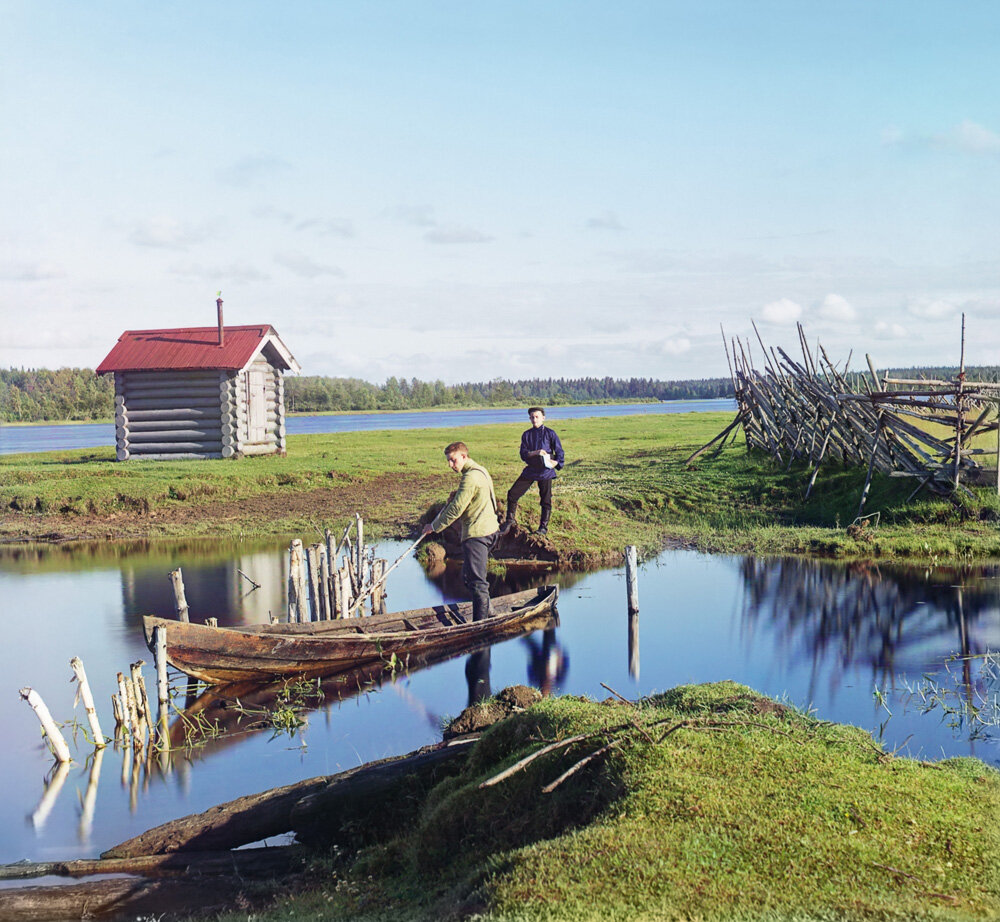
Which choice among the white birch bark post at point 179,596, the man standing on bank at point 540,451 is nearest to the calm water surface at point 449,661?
the white birch bark post at point 179,596

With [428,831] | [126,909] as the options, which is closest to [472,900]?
[428,831]

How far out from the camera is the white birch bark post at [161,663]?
1011 centimetres

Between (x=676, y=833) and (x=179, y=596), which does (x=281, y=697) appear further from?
(x=676, y=833)

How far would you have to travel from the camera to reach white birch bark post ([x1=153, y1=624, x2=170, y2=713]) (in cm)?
1011

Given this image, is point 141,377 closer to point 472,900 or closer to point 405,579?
point 405,579

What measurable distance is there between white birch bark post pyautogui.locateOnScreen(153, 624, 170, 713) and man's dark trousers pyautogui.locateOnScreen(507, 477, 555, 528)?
7.94 meters

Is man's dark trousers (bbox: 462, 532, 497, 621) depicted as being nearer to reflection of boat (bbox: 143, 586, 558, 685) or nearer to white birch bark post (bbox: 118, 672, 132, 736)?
reflection of boat (bbox: 143, 586, 558, 685)

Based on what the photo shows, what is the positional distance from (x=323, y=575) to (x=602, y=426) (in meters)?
44.7

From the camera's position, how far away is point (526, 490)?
1839 cm

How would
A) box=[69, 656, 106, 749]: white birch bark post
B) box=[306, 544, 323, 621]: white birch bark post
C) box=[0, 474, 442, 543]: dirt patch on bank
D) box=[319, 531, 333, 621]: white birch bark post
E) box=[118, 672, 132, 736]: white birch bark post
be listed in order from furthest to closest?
box=[0, 474, 442, 543]: dirt patch on bank < box=[319, 531, 333, 621]: white birch bark post < box=[306, 544, 323, 621]: white birch bark post < box=[118, 672, 132, 736]: white birch bark post < box=[69, 656, 106, 749]: white birch bark post

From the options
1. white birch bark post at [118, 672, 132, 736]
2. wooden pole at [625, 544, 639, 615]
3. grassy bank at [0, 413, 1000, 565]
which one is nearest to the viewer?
white birch bark post at [118, 672, 132, 736]

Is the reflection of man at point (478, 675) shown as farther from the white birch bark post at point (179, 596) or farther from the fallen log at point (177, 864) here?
the fallen log at point (177, 864)

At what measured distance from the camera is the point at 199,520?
78.0 ft

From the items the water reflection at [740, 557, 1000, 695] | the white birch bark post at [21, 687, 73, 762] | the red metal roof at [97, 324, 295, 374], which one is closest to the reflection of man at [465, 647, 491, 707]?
the water reflection at [740, 557, 1000, 695]
